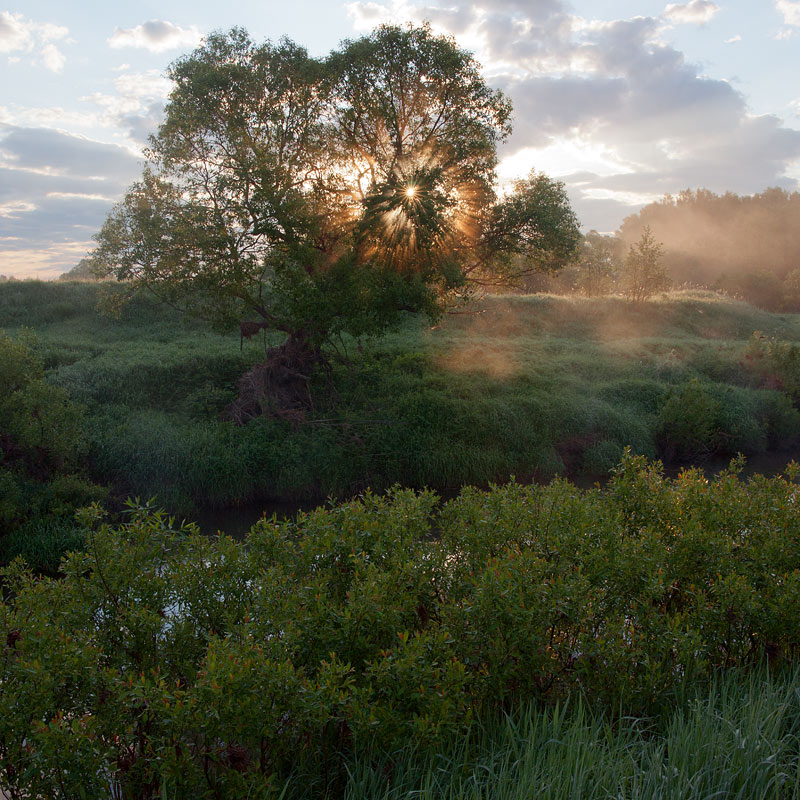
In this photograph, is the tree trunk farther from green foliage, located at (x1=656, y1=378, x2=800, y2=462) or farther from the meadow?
the meadow

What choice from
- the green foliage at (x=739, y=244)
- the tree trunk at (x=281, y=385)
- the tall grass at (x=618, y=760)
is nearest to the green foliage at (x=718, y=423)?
the tree trunk at (x=281, y=385)

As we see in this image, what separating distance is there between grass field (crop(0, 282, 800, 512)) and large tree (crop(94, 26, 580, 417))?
198 cm

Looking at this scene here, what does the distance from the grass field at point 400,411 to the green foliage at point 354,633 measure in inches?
335

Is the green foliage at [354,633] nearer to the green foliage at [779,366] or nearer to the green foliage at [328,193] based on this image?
the green foliage at [328,193]

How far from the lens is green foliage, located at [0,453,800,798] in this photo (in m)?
3.09

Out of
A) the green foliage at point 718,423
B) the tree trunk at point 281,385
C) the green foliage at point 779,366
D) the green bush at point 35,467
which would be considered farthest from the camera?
the green foliage at point 779,366

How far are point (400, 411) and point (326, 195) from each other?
544 cm

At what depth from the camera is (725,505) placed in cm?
527

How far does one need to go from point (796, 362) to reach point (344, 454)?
610 inches

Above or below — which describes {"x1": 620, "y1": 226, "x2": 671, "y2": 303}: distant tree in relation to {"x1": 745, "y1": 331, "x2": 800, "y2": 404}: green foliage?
above

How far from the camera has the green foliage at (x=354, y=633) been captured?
309 cm

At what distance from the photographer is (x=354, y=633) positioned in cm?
373

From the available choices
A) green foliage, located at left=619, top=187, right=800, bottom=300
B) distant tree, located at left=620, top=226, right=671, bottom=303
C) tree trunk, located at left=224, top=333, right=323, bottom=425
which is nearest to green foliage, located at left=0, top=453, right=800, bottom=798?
tree trunk, located at left=224, top=333, right=323, bottom=425

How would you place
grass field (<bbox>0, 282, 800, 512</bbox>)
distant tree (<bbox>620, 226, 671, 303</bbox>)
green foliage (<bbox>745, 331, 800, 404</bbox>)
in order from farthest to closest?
distant tree (<bbox>620, 226, 671, 303</bbox>) < green foliage (<bbox>745, 331, 800, 404</bbox>) < grass field (<bbox>0, 282, 800, 512</bbox>)
